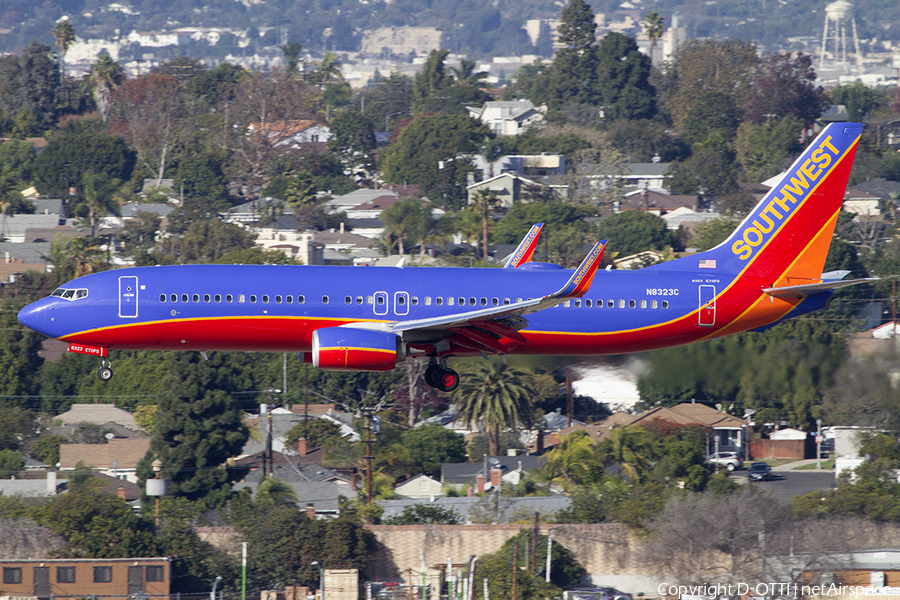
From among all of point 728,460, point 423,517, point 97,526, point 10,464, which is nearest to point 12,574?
point 97,526

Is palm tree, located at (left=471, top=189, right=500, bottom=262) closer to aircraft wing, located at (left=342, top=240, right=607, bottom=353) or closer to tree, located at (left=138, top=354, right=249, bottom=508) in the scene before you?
tree, located at (left=138, top=354, right=249, bottom=508)

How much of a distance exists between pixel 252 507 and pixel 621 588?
24.3 metres

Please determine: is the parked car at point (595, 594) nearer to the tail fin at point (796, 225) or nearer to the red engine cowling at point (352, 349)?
the tail fin at point (796, 225)

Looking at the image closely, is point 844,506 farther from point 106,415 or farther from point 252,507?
point 106,415

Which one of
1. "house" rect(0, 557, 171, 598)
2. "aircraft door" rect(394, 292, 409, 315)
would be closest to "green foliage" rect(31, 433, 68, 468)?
"house" rect(0, 557, 171, 598)

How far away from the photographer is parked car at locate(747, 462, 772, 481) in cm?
9168

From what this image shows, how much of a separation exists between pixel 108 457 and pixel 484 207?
3279 inches

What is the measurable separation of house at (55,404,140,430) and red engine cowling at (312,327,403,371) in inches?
2847

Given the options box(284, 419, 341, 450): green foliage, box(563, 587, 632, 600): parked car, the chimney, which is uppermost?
box(284, 419, 341, 450): green foliage

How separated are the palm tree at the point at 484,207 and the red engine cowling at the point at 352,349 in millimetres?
115686

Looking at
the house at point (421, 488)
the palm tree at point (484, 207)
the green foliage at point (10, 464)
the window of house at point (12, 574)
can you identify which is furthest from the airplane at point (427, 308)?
the palm tree at point (484, 207)

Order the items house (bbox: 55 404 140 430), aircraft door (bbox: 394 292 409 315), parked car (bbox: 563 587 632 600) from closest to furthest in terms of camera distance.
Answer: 1. aircraft door (bbox: 394 292 409 315)
2. parked car (bbox: 563 587 632 600)
3. house (bbox: 55 404 140 430)

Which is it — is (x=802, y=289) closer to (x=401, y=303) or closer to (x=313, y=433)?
(x=401, y=303)

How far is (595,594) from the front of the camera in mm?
64062
